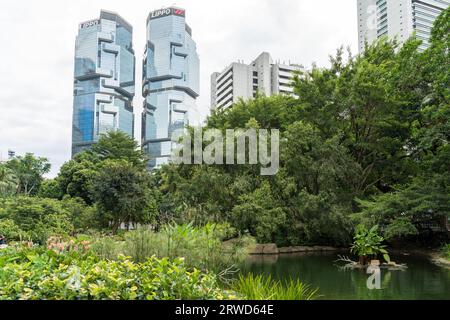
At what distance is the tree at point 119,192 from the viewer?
53.6 feet

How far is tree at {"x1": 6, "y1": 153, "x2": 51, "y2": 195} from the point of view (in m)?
31.5

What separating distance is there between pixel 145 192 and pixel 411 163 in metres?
10.6

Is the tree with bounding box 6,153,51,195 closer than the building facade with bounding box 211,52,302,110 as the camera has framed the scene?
Yes

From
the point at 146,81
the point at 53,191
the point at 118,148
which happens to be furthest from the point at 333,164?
the point at 146,81

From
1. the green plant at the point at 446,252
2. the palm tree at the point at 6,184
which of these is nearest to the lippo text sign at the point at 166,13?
the palm tree at the point at 6,184

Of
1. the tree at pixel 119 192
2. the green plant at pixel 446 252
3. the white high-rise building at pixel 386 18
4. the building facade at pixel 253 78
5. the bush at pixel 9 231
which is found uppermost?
the building facade at pixel 253 78

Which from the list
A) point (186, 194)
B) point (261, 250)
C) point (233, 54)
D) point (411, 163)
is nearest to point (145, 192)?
point (186, 194)

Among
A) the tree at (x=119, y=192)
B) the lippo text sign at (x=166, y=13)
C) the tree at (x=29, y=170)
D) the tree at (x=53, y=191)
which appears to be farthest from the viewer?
the lippo text sign at (x=166, y=13)

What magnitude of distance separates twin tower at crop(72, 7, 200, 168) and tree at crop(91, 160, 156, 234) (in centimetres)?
5306

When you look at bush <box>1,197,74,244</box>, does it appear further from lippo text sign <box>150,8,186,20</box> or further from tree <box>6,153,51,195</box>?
lippo text sign <box>150,8,186,20</box>

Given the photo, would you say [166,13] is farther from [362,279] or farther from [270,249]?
[362,279]

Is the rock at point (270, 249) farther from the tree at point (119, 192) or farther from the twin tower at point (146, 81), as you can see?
the twin tower at point (146, 81)

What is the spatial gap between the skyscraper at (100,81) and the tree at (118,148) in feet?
135

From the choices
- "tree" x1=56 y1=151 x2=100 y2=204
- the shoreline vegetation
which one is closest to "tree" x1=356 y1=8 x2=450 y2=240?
the shoreline vegetation
